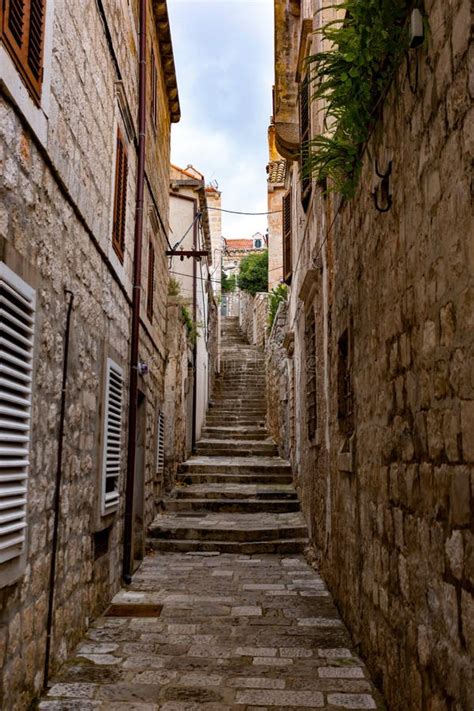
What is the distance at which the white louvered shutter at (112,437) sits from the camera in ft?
18.1

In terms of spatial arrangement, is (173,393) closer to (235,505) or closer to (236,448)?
(235,505)

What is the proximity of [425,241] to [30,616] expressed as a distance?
2.81 m

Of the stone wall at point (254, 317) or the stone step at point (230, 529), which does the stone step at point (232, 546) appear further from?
the stone wall at point (254, 317)

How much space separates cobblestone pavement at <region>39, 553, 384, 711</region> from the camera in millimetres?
3785

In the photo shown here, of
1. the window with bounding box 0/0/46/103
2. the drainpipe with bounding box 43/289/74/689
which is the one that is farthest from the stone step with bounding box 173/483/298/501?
the window with bounding box 0/0/46/103

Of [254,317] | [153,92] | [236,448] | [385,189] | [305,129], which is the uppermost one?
[254,317]

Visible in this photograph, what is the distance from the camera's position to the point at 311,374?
8.50 meters

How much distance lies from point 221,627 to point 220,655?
690mm

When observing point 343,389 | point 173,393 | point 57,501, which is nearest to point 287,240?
point 173,393

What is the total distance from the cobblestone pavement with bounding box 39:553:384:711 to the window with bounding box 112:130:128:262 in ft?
11.2

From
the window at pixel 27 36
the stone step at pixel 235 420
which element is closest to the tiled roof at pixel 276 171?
the stone step at pixel 235 420

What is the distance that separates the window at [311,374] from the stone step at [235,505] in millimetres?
2257

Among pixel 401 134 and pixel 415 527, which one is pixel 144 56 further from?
pixel 415 527

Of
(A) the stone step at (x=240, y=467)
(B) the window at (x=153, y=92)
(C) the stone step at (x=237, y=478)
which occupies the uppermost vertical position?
(B) the window at (x=153, y=92)
